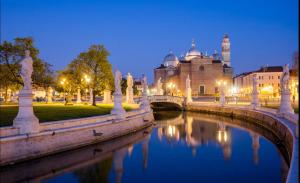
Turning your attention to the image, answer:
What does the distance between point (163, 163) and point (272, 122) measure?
1191 cm

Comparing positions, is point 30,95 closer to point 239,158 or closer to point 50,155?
point 50,155

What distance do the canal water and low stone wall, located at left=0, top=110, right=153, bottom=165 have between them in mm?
456

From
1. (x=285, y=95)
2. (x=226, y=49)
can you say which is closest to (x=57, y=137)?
(x=285, y=95)

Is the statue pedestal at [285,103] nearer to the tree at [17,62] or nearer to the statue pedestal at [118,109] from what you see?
the statue pedestal at [118,109]

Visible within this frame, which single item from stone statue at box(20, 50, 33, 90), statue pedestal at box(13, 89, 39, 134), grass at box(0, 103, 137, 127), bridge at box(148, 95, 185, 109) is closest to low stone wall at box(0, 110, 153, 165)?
statue pedestal at box(13, 89, 39, 134)

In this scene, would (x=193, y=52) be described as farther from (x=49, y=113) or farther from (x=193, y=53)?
(x=49, y=113)

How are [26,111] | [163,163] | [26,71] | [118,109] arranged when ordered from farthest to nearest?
[118,109]
[163,163]
[26,71]
[26,111]

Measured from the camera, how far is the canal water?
1475cm

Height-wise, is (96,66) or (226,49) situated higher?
(226,49)

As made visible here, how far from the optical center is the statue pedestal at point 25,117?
53.1 ft

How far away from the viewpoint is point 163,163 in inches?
713

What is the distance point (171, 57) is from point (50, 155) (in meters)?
113

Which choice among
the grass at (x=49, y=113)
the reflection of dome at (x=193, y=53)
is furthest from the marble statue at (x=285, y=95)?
the reflection of dome at (x=193, y=53)

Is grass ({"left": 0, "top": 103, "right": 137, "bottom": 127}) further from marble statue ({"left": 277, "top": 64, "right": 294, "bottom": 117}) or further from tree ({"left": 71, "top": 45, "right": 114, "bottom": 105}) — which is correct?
marble statue ({"left": 277, "top": 64, "right": 294, "bottom": 117})
